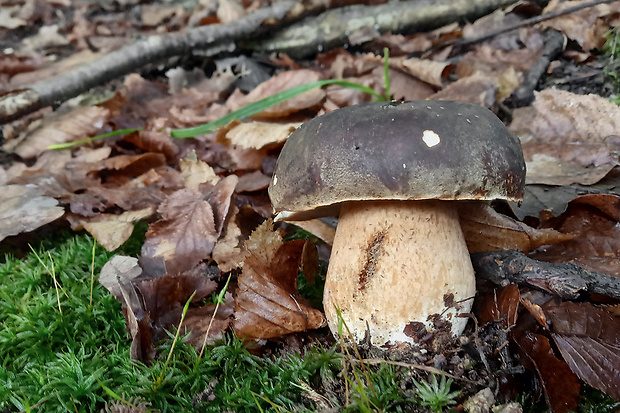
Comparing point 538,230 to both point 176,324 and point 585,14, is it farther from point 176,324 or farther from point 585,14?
point 585,14

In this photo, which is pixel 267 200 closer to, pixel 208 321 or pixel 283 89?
pixel 208 321

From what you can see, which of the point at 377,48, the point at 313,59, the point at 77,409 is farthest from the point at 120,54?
the point at 77,409

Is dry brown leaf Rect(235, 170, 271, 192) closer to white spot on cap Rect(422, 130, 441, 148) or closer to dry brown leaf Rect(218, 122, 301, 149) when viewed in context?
dry brown leaf Rect(218, 122, 301, 149)

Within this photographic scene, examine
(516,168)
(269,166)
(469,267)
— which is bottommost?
(269,166)

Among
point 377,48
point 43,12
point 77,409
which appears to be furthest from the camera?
point 43,12

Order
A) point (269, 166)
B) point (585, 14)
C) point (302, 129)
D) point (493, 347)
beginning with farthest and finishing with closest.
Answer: point (585, 14)
point (269, 166)
point (302, 129)
point (493, 347)

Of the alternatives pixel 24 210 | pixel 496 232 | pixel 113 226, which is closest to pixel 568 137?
pixel 496 232

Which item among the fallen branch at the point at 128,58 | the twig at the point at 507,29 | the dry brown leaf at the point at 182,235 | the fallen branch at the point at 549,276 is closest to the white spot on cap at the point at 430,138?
the fallen branch at the point at 549,276
